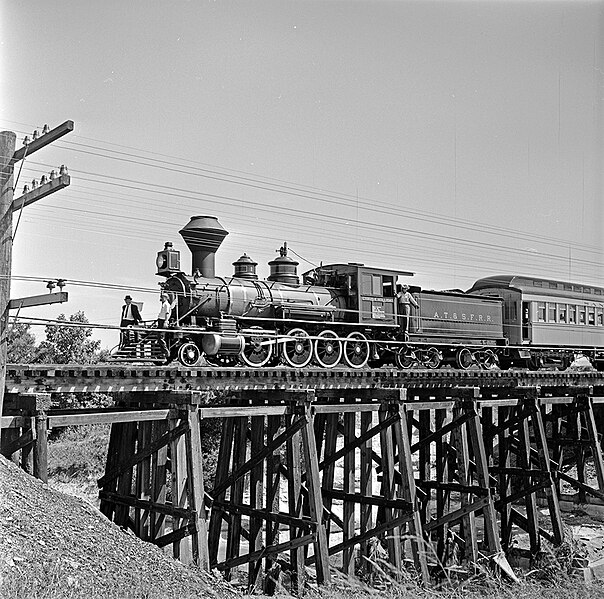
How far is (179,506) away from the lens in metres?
9.67

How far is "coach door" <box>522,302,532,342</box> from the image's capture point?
66.8 feet

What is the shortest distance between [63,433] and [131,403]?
26095mm

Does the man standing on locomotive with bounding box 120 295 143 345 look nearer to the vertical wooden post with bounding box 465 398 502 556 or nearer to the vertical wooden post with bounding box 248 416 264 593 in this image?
the vertical wooden post with bounding box 248 416 264 593

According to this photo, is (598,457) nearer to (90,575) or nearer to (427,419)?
(427,419)

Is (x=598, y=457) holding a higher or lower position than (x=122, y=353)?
lower

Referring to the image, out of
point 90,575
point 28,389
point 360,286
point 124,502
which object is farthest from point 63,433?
point 90,575

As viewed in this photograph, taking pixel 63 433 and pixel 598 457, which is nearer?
pixel 598 457

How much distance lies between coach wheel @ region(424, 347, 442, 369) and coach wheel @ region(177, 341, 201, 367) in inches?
279

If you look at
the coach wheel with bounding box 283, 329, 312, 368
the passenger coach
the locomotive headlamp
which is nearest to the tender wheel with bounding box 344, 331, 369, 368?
the coach wheel with bounding box 283, 329, 312, 368

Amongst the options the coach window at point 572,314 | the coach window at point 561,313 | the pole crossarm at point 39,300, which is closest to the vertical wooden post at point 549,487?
the coach window at point 561,313

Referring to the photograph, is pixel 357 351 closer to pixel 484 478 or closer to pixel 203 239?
pixel 484 478

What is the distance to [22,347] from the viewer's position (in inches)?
1593

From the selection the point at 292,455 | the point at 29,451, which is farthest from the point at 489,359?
the point at 29,451

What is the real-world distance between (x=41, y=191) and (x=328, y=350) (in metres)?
8.76
